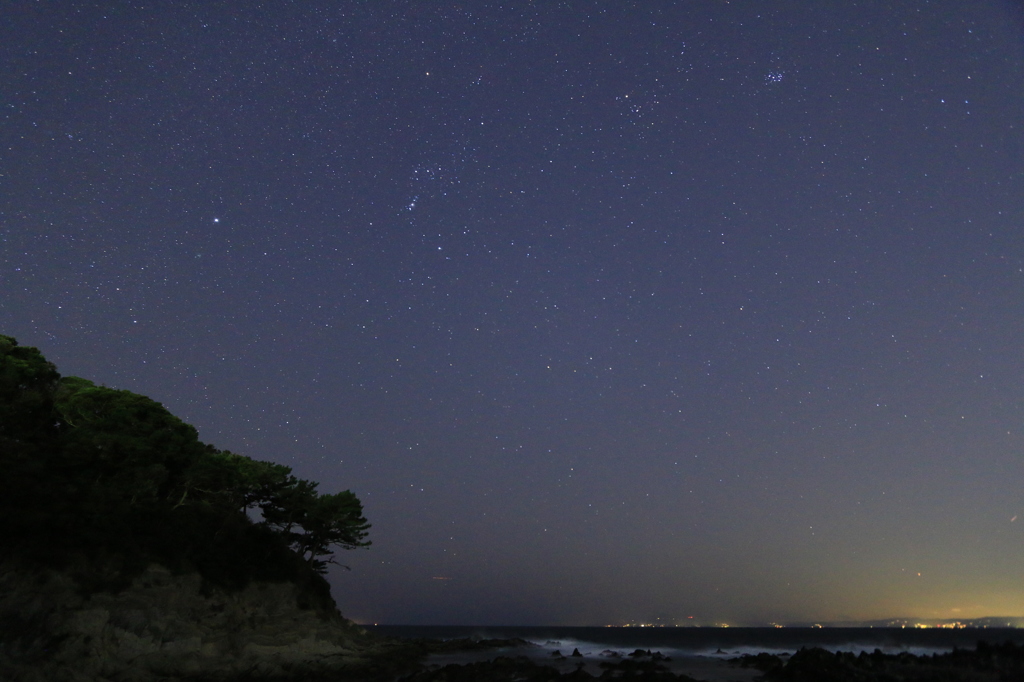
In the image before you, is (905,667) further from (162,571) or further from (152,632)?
(162,571)

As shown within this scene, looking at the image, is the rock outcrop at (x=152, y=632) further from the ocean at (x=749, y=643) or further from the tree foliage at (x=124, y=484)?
the ocean at (x=749, y=643)

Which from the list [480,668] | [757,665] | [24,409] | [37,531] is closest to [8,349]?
[24,409]

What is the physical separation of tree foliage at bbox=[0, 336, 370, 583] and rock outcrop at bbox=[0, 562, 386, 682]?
1476 mm

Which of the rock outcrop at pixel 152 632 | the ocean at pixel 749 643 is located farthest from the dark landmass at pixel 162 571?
the ocean at pixel 749 643

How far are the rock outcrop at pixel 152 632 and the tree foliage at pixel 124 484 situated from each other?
1476 millimetres

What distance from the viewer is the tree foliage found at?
2447 centimetres

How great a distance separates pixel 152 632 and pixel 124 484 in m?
6.86

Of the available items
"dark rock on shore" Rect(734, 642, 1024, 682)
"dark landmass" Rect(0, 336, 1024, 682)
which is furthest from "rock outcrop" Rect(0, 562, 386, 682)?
"dark rock on shore" Rect(734, 642, 1024, 682)

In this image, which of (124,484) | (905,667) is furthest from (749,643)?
(124,484)

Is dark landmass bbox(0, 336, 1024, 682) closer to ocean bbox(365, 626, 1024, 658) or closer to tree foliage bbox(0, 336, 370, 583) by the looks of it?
tree foliage bbox(0, 336, 370, 583)

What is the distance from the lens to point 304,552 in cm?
4175

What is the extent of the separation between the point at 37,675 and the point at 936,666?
140ft

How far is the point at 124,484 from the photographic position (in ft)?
88.8

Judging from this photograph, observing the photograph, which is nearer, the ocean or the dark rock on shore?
the dark rock on shore
